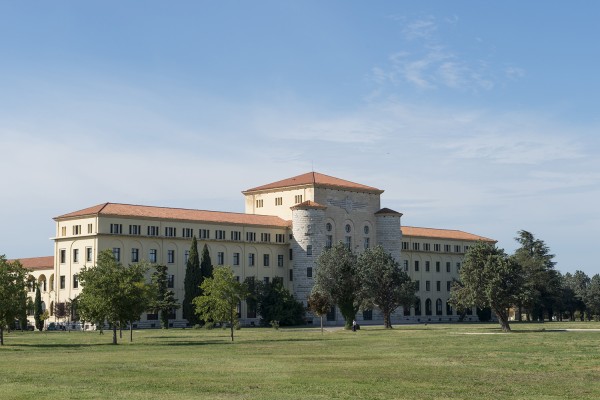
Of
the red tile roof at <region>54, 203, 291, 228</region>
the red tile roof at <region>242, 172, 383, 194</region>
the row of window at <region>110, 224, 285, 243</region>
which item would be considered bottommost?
the row of window at <region>110, 224, 285, 243</region>

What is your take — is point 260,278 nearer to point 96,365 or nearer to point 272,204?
point 272,204

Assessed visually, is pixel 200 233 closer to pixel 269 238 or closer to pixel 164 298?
pixel 269 238

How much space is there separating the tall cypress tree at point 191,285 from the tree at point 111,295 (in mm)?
41418

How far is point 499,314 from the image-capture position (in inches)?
3344

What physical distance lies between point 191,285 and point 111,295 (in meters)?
43.9

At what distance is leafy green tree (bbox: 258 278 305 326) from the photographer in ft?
366

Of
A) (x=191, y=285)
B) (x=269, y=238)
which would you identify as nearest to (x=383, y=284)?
(x=191, y=285)

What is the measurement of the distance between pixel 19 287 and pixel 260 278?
62.3 meters

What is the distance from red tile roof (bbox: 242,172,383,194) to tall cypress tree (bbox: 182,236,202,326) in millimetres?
24115

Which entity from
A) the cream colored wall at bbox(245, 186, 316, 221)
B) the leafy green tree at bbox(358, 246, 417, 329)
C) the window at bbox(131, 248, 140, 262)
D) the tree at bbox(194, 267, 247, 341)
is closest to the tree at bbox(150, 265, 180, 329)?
the window at bbox(131, 248, 140, 262)

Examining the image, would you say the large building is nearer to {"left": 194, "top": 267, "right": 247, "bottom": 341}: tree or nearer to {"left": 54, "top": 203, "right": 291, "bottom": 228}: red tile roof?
{"left": 54, "top": 203, "right": 291, "bottom": 228}: red tile roof

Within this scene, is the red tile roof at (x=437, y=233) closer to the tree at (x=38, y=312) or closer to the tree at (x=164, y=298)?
the tree at (x=164, y=298)

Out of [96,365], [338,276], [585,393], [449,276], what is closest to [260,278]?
[338,276]

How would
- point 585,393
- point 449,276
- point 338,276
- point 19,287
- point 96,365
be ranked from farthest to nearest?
point 449,276
point 338,276
point 19,287
point 96,365
point 585,393
